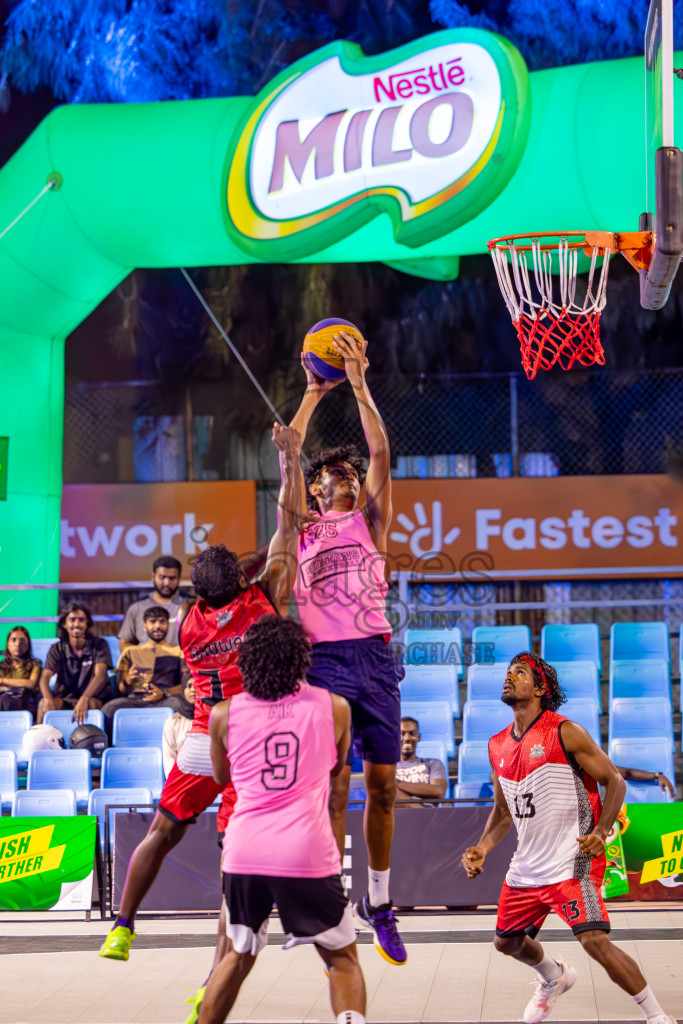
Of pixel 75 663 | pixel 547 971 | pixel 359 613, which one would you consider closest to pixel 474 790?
pixel 547 971

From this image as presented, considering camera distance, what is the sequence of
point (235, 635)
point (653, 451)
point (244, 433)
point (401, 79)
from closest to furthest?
point (235, 635) → point (401, 79) → point (653, 451) → point (244, 433)

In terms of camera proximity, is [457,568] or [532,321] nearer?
[532,321]

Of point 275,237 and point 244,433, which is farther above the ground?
point 275,237

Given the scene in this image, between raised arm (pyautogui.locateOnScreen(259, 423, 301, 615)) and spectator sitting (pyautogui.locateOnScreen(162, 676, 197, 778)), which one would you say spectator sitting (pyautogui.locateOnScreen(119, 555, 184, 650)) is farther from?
raised arm (pyautogui.locateOnScreen(259, 423, 301, 615))

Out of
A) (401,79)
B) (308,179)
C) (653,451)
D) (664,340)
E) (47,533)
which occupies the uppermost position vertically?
(401,79)

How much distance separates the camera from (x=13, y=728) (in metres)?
11.0

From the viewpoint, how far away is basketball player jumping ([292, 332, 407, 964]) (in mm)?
5320

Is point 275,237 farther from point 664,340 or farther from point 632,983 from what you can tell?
point 632,983

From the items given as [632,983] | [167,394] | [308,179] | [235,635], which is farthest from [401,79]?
[632,983]

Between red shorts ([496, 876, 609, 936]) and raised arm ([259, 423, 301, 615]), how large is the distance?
196 cm

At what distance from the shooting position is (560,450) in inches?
537

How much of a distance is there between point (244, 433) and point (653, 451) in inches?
188

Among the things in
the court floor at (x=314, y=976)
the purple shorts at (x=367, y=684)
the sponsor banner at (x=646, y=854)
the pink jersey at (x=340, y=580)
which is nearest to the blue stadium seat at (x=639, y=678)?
the sponsor banner at (x=646, y=854)

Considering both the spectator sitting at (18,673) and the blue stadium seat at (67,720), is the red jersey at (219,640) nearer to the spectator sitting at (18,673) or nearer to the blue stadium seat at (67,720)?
the blue stadium seat at (67,720)
